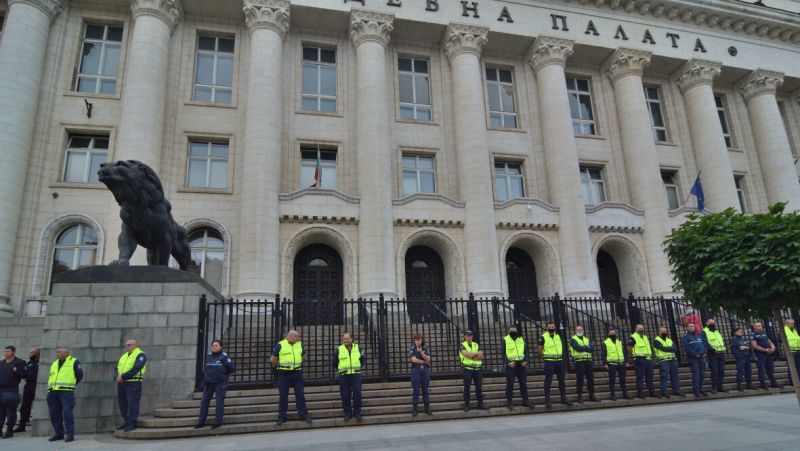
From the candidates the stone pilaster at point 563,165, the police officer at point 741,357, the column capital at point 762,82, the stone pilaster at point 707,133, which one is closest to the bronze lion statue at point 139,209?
the police officer at point 741,357

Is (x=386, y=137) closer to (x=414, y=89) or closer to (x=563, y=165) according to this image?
(x=414, y=89)

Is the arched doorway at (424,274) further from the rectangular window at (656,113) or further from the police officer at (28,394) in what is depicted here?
the rectangular window at (656,113)

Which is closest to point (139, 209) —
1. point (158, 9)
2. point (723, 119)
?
point (158, 9)

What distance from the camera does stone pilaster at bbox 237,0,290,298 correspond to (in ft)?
60.3

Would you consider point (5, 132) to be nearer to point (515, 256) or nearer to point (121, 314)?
point (121, 314)

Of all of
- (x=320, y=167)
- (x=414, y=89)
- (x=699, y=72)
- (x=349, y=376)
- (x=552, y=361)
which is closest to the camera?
(x=349, y=376)

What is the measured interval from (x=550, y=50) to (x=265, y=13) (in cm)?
1307

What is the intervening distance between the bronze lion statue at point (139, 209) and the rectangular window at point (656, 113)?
24.1m

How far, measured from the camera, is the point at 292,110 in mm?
21469

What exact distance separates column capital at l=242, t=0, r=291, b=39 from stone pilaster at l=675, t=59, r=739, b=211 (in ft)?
67.0

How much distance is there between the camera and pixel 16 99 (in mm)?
18203

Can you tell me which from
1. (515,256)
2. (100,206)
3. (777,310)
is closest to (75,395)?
(100,206)

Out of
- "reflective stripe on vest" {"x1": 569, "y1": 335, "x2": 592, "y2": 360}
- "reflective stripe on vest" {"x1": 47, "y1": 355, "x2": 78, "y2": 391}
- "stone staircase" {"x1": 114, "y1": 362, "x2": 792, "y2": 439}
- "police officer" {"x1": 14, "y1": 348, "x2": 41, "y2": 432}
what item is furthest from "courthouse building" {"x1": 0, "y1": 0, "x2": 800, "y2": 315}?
"reflective stripe on vest" {"x1": 47, "y1": 355, "x2": 78, "y2": 391}

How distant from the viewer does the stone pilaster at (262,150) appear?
60.3ft
